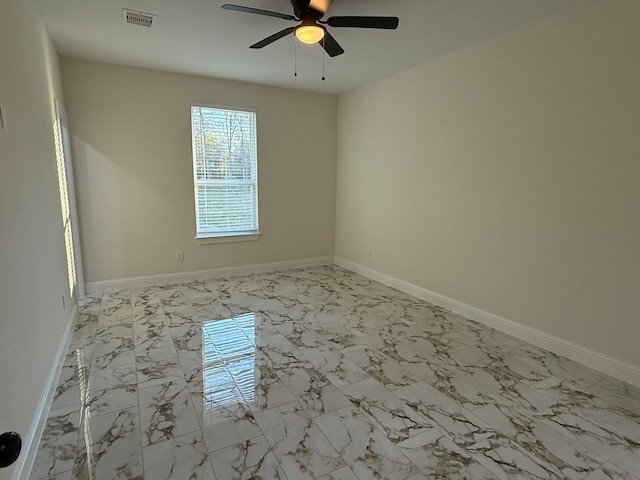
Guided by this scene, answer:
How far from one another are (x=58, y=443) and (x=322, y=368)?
1.60 metres

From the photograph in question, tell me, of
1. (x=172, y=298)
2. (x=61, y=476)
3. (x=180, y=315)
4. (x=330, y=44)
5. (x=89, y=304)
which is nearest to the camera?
(x=61, y=476)

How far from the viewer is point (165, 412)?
2121 millimetres

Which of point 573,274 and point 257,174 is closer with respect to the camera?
point 573,274

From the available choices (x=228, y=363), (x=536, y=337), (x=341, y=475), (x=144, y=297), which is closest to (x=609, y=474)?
(x=341, y=475)

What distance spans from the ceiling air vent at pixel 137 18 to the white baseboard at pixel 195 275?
289 cm

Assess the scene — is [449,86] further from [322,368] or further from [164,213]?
[164,213]

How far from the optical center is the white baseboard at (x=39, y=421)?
5.34 ft

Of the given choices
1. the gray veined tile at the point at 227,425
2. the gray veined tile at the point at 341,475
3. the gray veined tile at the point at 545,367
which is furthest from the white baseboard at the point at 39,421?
the gray veined tile at the point at 545,367

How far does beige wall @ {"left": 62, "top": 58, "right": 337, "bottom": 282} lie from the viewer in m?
4.13

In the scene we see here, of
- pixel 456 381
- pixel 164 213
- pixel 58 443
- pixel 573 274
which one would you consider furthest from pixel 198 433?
pixel 164 213

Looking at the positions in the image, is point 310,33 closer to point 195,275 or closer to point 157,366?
point 157,366

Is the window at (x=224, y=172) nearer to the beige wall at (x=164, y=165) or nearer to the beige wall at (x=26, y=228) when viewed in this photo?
the beige wall at (x=164, y=165)

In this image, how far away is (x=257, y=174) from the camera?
16.8 feet

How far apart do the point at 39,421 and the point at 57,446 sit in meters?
0.22
